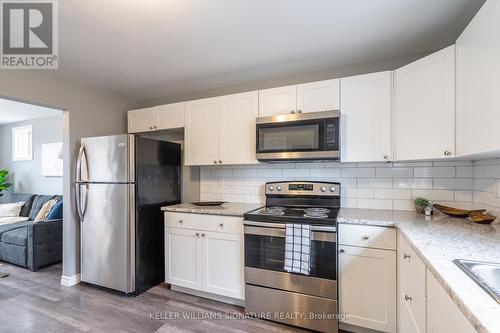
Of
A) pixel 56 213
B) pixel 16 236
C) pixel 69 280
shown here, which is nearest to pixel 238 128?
pixel 69 280

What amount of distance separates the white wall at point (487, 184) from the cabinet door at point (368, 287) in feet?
2.67

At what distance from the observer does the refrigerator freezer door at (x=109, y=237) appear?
2.54 meters

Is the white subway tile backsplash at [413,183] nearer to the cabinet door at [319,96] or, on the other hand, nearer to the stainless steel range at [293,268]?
the stainless steel range at [293,268]

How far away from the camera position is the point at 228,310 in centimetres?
230

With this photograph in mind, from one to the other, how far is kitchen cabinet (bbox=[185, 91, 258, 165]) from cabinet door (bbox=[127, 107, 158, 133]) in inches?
20.8

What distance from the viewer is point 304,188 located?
2541mm

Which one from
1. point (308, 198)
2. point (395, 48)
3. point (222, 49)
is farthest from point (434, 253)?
point (222, 49)

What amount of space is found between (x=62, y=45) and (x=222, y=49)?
52.7 inches

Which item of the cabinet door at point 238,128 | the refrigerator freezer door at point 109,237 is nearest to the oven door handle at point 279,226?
the cabinet door at point 238,128

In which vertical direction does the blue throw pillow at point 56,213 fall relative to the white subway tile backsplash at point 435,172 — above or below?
below

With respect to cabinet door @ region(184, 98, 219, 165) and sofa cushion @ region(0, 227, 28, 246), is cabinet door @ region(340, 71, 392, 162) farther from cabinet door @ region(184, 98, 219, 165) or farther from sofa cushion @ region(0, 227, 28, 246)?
sofa cushion @ region(0, 227, 28, 246)

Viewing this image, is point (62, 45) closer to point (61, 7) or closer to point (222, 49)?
point (61, 7)

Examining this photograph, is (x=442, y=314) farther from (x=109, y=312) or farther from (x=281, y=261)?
(x=109, y=312)

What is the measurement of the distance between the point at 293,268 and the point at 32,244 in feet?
11.5
